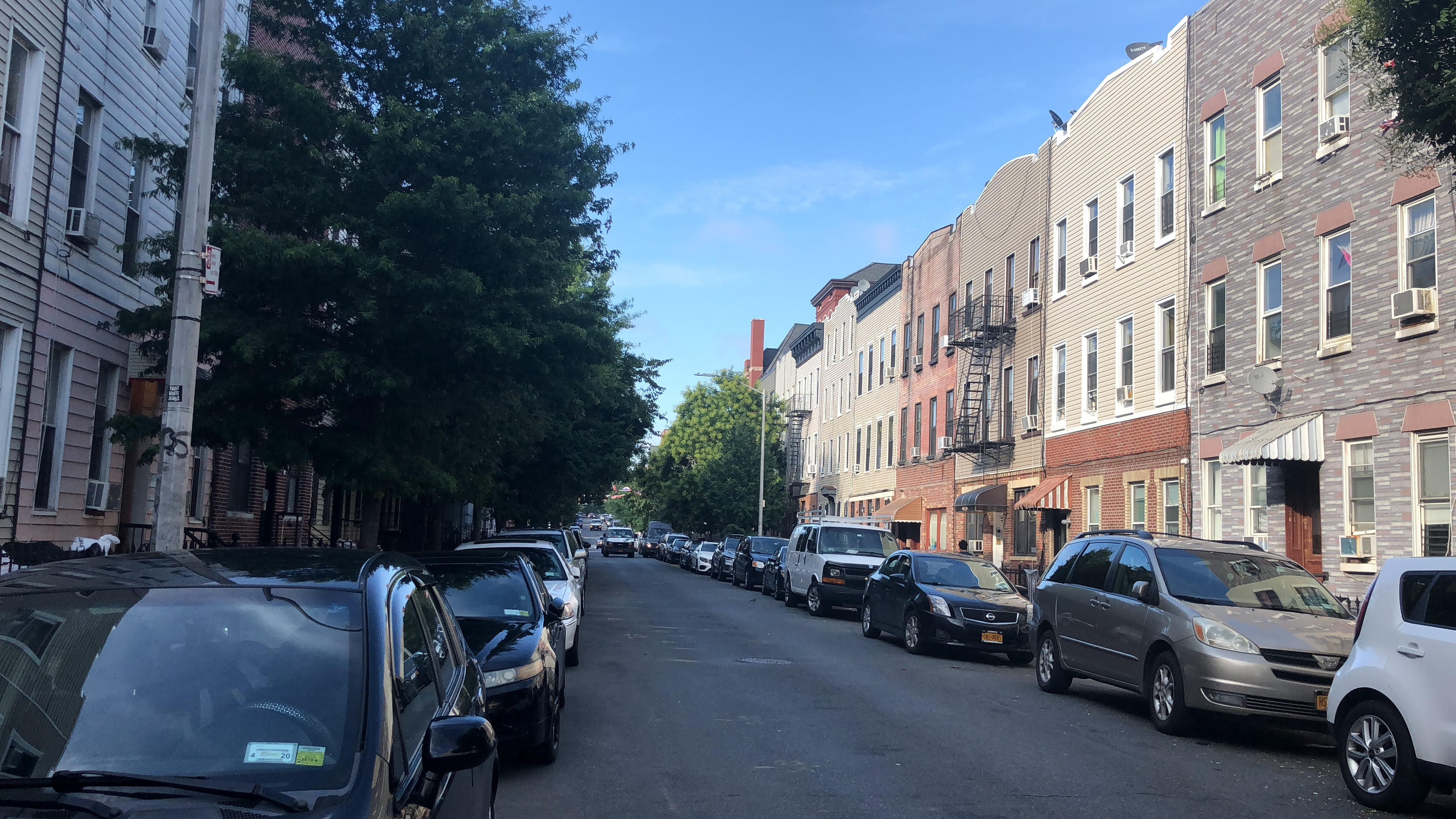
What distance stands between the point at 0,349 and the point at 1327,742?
1495 cm

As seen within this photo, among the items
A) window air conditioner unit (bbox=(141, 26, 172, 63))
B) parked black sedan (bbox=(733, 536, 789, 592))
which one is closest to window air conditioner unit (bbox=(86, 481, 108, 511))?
window air conditioner unit (bbox=(141, 26, 172, 63))

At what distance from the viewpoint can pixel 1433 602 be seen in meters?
7.63

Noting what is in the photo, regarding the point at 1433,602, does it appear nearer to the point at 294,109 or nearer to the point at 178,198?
the point at 294,109

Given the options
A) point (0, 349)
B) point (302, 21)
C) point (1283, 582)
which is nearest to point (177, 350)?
point (0, 349)

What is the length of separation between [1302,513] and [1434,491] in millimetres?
3115

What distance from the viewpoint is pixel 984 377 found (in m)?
33.6

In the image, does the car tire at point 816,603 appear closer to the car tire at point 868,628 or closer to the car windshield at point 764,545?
the car tire at point 868,628

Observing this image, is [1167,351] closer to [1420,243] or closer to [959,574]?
[1420,243]

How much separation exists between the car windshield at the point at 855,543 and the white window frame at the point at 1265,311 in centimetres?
891

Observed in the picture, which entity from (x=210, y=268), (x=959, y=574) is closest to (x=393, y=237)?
(x=210, y=268)

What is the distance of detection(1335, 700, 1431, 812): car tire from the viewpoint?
7.44 metres

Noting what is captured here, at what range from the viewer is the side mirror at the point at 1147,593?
11297 millimetres

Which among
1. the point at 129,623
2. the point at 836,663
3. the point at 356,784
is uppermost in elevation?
the point at 129,623

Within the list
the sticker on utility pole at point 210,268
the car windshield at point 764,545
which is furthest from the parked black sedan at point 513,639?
the car windshield at point 764,545
